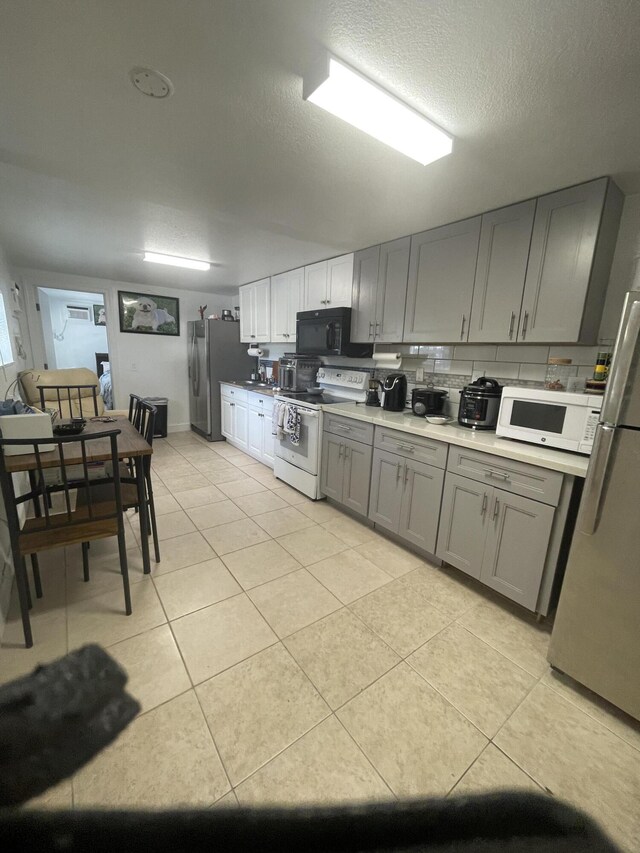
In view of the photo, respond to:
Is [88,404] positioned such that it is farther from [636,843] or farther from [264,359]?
[636,843]

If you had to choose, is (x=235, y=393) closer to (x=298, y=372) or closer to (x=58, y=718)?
(x=298, y=372)

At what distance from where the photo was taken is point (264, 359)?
5117mm

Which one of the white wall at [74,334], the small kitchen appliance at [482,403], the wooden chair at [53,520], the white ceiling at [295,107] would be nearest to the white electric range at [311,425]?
the small kitchen appliance at [482,403]

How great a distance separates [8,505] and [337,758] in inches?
66.3

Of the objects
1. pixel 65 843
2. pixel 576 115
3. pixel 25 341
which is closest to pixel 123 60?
pixel 576 115

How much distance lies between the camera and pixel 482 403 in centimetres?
220

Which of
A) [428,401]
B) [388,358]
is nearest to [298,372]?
[388,358]

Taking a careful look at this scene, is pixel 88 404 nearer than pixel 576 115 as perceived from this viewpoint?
No

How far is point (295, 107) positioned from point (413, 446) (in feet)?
6.07

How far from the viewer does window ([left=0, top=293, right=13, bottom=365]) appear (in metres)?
2.75

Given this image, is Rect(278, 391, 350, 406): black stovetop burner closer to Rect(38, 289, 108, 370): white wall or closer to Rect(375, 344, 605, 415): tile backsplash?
Rect(375, 344, 605, 415): tile backsplash

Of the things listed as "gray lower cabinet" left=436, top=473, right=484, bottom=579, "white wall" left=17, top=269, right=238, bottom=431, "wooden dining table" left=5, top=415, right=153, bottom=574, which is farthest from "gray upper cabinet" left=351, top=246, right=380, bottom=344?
"white wall" left=17, top=269, right=238, bottom=431

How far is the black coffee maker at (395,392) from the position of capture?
2855 mm

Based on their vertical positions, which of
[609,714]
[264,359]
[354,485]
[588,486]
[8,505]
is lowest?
[609,714]
